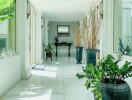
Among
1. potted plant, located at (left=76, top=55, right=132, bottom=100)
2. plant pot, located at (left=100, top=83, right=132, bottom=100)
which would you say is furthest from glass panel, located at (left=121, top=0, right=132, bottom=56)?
plant pot, located at (left=100, top=83, right=132, bottom=100)

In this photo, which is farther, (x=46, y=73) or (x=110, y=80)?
(x=46, y=73)

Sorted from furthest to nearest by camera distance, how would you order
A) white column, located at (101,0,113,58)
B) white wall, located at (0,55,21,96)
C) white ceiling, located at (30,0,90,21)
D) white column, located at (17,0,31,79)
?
white ceiling, located at (30,0,90,21) → white column, located at (17,0,31,79) → white column, located at (101,0,113,58) → white wall, located at (0,55,21,96)

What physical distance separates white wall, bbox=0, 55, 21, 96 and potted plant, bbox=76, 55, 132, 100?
5.72ft

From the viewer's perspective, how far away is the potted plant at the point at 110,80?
3.14 meters

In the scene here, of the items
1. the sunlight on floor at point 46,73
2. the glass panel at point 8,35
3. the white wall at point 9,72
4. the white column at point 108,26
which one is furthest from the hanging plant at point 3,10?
the sunlight on floor at point 46,73

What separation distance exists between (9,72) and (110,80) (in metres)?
2.55

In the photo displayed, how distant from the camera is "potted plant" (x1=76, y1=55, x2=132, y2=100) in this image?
314 cm

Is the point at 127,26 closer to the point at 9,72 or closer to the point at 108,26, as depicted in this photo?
the point at 108,26

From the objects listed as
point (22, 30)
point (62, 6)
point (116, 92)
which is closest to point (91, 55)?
point (22, 30)

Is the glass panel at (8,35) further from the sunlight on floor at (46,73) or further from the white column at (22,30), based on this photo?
the sunlight on floor at (46,73)

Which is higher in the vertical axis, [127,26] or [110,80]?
[127,26]

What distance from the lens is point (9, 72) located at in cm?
514

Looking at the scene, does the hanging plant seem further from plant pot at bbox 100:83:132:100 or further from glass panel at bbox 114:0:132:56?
glass panel at bbox 114:0:132:56

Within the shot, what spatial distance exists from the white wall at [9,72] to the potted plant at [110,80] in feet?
5.72
